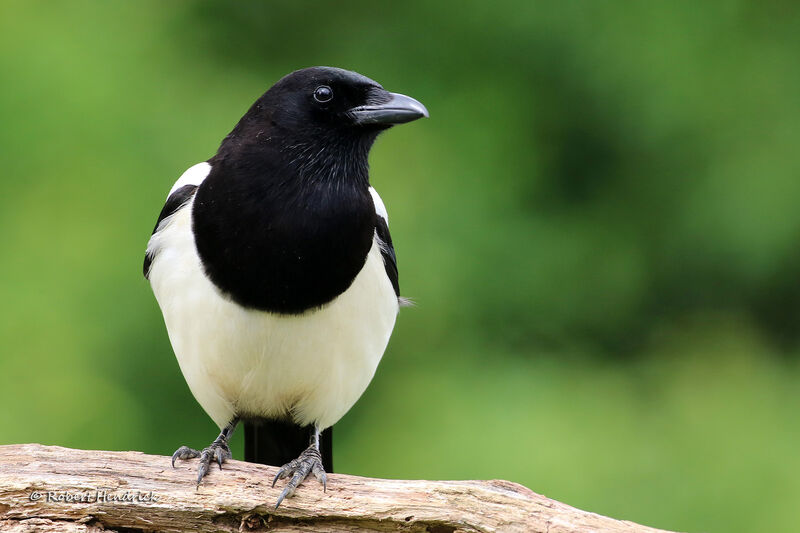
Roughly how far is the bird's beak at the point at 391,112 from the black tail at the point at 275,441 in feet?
2.79

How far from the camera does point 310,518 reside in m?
2.02

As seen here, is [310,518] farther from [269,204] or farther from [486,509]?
[269,204]

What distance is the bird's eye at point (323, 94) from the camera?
2.23m

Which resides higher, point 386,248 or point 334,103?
point 334,103

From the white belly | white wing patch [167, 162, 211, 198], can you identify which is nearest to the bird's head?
white wing patch [167, 162, 211, 198]

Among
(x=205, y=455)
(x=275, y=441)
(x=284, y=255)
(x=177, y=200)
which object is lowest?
(x=205, y=455)

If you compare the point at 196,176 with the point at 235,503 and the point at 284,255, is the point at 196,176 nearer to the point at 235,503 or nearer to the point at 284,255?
the point at 284,255

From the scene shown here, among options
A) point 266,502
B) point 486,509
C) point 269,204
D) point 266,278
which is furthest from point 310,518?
point 269,204

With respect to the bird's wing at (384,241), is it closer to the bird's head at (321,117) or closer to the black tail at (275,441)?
the bird's head at (321,117)

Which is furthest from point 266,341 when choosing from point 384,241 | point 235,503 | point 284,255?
point 384,241

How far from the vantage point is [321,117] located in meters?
2.25

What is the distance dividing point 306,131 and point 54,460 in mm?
901

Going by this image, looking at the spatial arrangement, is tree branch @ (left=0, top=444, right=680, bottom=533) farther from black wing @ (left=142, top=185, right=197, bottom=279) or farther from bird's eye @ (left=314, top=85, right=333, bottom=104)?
bird's eye @ (left=314, top=85, right=333, bottom=104)

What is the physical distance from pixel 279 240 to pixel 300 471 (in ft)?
1.65
